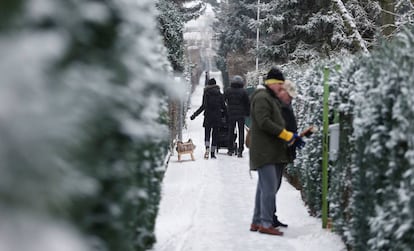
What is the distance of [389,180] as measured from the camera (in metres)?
4.11

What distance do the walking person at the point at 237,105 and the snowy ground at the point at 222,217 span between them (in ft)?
5.97

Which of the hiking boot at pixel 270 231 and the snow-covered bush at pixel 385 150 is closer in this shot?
the snow-covered bush at pixel 385 150

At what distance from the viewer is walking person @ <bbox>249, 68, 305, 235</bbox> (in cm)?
668

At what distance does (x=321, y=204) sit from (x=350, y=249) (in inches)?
60.5

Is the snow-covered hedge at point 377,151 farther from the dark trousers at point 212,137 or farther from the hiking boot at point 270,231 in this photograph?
the dark trousers at point 212,137

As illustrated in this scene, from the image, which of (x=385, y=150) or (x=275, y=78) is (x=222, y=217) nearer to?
(x=275, y=78)

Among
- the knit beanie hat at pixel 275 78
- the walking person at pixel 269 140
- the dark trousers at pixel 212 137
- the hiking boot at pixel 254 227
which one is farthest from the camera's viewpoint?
the dark trousers at pixel 212 137

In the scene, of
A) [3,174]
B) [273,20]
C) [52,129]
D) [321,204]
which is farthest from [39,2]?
[273,20]

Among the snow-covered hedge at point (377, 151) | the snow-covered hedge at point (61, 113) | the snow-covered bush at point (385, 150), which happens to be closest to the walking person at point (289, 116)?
the snow-covered hedge at point (377, 151)

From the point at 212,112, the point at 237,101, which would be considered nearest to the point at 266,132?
the point at 237,101

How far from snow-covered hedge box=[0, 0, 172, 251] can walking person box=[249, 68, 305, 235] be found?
13.1 ft

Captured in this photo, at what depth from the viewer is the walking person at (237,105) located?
1380cm

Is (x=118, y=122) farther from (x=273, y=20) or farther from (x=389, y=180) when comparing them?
(x=273, y=20)

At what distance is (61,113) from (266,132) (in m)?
5.17
